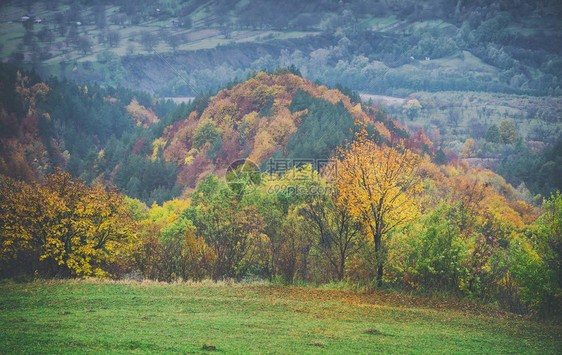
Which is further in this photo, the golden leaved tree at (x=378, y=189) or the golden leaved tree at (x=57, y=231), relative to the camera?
the golden leaved tree at (x=57, y=231)

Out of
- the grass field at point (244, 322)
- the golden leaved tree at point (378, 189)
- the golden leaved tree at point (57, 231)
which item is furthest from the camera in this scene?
the golden leaved tree at point (57, 231)

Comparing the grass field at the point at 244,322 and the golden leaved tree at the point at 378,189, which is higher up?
the golden leaved tree at the point at 378,189

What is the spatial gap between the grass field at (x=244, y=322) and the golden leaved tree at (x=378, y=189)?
14.3 feet

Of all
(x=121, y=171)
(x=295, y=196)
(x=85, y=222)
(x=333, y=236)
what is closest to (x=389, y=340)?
(x=333, y=236)

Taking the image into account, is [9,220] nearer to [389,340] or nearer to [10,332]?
[10,332]

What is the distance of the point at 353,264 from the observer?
1238 inches

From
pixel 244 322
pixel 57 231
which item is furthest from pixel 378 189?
pixel 57 231

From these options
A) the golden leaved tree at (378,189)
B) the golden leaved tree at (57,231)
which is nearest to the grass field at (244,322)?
the golden leaved tree at (378,189)

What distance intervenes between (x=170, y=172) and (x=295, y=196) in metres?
120

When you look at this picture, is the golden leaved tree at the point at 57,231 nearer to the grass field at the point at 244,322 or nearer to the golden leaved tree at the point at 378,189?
the grass field at the point at 244,322

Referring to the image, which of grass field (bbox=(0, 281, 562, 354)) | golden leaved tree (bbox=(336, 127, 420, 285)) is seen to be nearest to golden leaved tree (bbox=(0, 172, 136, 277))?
grass field (bbox=(0, 281, 562, 354))

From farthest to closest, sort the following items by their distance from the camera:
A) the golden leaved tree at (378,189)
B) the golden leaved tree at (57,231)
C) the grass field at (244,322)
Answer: the golden leaved tree at (57,231) → the golden leaved tree at (378,189) → the grass field at (244,322)

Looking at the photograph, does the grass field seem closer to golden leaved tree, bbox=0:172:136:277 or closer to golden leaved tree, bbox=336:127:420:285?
golden leaved tree, bbox=336:127:420:285

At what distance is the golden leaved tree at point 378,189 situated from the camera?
28.3 metres
